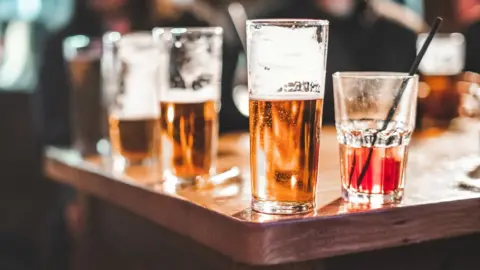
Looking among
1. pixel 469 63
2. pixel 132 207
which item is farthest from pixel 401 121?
pixel 469 63

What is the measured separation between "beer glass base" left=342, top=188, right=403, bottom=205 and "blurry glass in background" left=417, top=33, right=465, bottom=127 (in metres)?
0.93

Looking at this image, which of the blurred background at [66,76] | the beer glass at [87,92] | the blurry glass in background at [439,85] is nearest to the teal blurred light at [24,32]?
the blurred background at [66,76]

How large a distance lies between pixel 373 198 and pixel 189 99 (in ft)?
1.23

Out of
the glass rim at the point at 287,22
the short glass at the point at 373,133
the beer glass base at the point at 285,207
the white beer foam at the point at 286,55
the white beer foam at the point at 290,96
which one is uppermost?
the glass rim at the point at 287,22

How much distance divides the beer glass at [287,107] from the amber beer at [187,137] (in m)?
0.28

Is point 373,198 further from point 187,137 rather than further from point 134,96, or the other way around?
point 134,96

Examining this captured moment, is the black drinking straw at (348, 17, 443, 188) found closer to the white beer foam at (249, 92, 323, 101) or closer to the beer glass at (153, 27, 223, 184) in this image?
the white beer foam at (249, 92, 323, 101)

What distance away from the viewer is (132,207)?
1.28 metres

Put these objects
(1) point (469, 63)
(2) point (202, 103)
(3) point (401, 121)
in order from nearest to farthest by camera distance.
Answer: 1. (3) point (401, 121)
2. (2) point (202, 103)
3. (1) point (469, 63)

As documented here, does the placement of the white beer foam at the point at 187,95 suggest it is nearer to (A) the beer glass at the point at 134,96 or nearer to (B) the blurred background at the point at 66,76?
(A) the beer glass at the point at 134,96

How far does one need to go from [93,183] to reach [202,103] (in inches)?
12.7

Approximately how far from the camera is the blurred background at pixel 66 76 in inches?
117

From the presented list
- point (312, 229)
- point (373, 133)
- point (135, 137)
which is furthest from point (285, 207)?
point (135, 137)

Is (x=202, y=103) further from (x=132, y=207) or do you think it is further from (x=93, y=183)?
(x=93, y=183)
